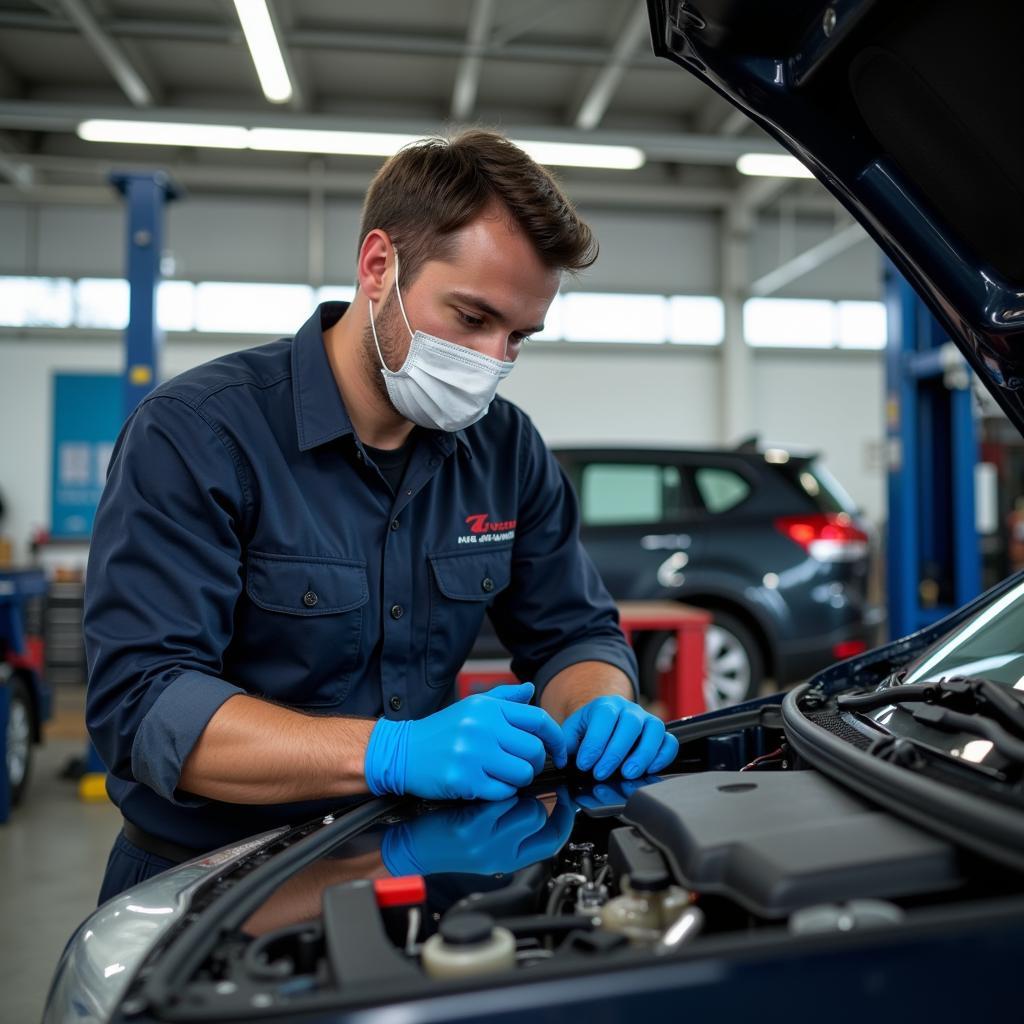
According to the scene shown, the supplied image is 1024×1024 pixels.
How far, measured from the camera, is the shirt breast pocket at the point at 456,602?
166 cm

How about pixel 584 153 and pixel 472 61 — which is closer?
pixel 584 153

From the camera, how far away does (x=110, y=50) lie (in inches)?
318

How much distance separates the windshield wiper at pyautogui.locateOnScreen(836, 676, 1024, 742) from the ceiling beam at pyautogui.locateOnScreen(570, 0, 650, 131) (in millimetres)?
7095

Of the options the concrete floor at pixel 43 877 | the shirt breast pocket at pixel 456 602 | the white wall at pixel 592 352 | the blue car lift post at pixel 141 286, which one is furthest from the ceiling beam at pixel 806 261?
the shirt breast pocket at pixel 456 602

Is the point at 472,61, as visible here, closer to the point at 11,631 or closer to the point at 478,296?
the point at 11,631

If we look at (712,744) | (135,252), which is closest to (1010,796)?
(712,744)

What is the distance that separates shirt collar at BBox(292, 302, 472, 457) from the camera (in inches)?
60.8

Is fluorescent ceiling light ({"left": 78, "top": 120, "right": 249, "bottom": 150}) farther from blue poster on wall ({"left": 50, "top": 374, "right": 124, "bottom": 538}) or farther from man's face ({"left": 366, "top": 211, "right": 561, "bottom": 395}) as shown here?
man's face ({"left": 366, "top": 211, "right": 561, "bottom": 395})

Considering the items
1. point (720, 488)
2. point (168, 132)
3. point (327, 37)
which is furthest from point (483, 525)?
point (327, 37)

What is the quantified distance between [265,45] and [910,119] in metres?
5.61

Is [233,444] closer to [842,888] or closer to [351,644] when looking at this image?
[351,644]

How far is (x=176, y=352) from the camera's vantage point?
1096cm

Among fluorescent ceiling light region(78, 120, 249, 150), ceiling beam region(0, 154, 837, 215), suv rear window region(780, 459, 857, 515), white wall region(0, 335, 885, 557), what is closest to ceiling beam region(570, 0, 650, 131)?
ceiling beam region(0, 154, 837, 215)

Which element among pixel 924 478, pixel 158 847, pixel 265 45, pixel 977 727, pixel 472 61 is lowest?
pixel 158 847
